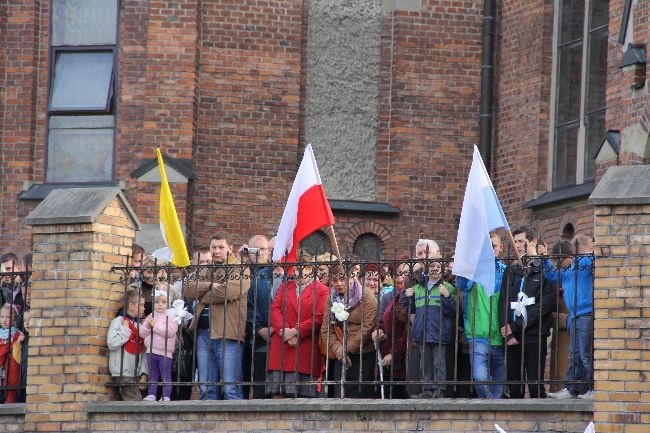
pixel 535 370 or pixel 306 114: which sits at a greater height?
pixel 306 114

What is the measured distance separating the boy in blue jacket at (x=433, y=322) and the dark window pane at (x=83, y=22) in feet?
25.7

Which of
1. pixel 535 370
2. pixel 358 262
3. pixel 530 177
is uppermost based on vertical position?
pixel 530 177

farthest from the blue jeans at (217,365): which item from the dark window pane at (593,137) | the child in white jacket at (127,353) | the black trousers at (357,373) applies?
the dark window pane at (593,137)

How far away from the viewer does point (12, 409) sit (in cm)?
1359

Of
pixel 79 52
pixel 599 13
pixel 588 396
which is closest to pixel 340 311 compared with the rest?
pixel 588 396

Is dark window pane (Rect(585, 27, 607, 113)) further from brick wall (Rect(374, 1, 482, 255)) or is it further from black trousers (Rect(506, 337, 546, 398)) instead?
black trousers (Rect(506, 337, 546, 398))

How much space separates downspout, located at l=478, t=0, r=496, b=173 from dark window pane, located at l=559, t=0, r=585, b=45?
98cm

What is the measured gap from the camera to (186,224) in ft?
60.3

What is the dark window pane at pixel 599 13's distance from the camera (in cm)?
1828

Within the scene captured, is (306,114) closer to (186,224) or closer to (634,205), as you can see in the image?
(186,224)

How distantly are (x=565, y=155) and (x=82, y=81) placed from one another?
5.55 m

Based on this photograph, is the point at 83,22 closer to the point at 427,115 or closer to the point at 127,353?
the point at 427,115

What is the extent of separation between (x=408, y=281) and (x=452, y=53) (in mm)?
7082

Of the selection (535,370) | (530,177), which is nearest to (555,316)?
(535,370)
